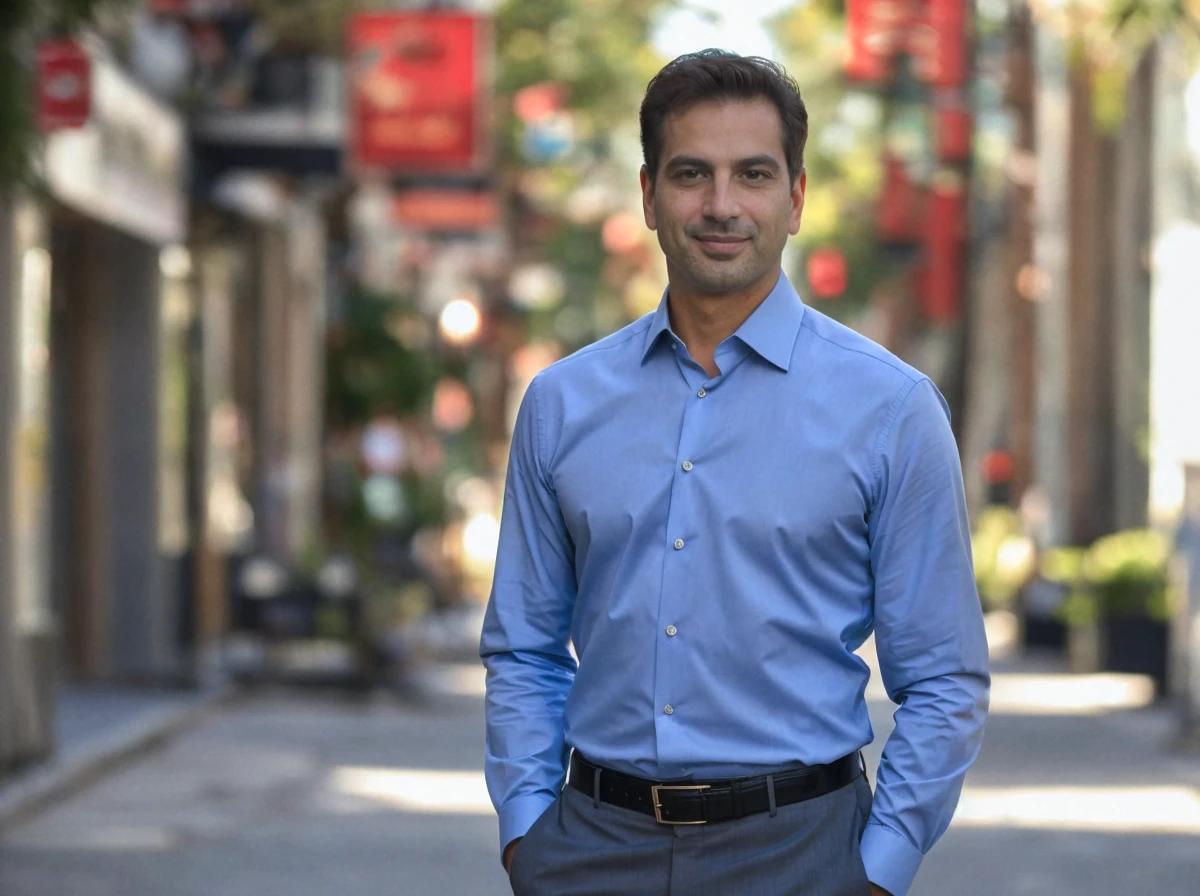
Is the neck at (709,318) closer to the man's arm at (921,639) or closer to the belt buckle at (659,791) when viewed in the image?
the man's arm at (921,639)

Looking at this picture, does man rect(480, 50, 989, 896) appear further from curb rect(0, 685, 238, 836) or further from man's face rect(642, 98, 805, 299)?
curb rect(0, 685, 238, 836)

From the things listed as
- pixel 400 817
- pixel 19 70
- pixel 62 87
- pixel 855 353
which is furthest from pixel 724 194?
pixel 62 87

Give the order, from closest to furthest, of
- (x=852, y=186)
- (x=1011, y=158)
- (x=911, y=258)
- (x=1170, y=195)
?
1. (x=1170, y=195)
2. (x=1011, y=158)
3. (x=911, y=258)
4. (x=852, y=186)

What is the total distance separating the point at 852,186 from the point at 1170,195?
903 inches

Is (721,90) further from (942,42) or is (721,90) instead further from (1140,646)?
(1140,646)

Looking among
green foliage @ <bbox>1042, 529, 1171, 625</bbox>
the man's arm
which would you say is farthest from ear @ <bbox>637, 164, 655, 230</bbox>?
green foliage @ <bbox>1042, 529, 1171, 625</bbox>

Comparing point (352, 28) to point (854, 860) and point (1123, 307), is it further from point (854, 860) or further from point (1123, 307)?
point (854, 860)

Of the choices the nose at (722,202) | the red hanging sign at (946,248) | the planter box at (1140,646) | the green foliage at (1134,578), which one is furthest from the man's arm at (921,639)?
the red hanging sign at (946,248)

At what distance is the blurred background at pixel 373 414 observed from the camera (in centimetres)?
1222

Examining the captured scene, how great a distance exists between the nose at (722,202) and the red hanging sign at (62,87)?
979 cm

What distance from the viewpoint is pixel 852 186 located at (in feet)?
135

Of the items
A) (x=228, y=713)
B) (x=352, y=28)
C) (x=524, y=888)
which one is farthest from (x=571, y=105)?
(x=524, y=888)

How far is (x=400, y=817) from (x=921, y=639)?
28.6ft

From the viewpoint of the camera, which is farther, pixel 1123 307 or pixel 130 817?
pixel 1123 307
